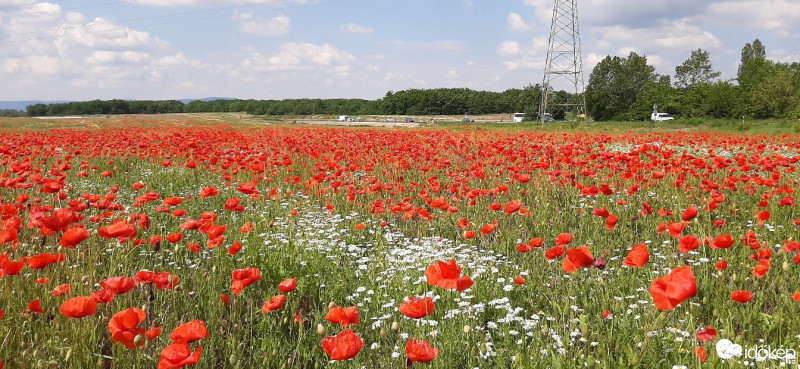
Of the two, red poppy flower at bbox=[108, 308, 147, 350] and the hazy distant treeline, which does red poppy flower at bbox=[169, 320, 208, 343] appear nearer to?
red poppy flower at bbox=[108, 308, 147, 350]

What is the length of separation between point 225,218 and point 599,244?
13.5 ft

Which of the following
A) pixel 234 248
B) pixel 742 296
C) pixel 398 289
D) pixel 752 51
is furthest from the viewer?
pixel 752 51

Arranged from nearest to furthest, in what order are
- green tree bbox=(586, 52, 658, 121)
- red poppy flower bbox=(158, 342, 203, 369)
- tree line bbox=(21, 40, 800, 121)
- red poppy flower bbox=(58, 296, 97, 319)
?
red poppy flower bbox=(158, 342, 203, 369)
red poppy flower bbox=(58, 296, 97, 319)
tree line bbox=(21, 40, 800, 121)
green tree bbox=(586, 52, 658, 121)

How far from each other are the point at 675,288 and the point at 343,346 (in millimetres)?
1208

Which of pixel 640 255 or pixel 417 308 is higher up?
pixel 640 255

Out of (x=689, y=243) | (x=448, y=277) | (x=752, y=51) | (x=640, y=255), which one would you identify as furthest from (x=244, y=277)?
(x=752, y=51)

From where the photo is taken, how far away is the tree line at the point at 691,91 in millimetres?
57406

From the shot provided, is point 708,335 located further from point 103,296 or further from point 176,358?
point 103,296

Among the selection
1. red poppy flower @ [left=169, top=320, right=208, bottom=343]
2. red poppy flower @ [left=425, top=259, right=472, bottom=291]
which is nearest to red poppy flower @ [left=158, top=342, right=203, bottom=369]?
red poppy flower @ [left=169, top=320, right=208, bottom=343]

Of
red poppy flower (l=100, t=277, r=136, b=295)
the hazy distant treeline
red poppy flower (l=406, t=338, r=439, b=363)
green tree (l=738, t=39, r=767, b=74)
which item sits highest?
green tree (l=738, t=39, r=767, b=74)

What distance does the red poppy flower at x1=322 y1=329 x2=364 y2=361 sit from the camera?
71.9 inches

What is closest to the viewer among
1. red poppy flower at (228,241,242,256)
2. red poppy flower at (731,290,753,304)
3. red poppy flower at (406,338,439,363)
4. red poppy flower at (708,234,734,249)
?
red poppy flower at (406,338,439,363)

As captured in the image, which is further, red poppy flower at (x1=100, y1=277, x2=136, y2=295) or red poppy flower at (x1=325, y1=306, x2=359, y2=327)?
red poppy flower at (x1=100, y1=277, x2=136, y2=295)

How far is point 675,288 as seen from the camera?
1831mm
